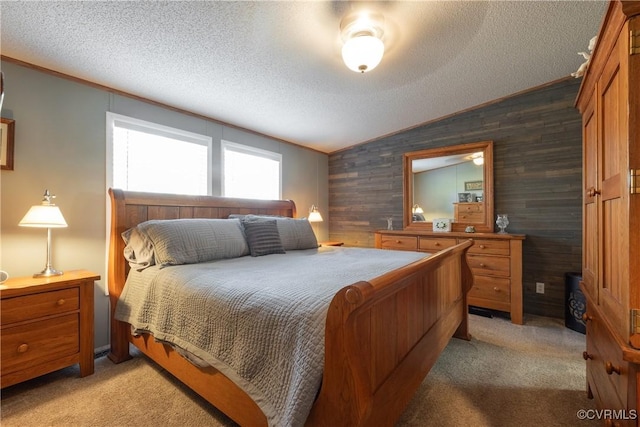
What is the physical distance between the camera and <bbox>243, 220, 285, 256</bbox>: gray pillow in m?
2.54

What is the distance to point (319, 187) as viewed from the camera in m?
4.86

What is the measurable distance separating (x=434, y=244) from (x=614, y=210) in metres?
2.48

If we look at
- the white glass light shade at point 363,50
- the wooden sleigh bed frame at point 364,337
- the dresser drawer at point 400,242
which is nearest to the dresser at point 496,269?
the dresser drawer at point 400,242

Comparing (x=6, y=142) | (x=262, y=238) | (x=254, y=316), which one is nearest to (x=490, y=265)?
(x=262, y=238)

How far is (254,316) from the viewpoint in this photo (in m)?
1.24

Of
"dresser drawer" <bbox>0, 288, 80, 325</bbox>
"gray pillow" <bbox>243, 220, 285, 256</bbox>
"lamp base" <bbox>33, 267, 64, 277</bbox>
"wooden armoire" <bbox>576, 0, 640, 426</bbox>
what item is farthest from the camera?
"gray pillow" <bbox>243, 220, 285, 256</bbox>

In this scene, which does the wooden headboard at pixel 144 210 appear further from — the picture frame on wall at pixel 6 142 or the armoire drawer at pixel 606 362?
the armoire drawer at pixel 606 362

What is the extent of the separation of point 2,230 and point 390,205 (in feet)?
13.2

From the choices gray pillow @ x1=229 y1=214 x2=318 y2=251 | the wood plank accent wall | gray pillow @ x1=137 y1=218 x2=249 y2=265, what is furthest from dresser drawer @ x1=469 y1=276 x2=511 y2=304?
gray pillow @ x1=137 y1=218 x2=249 y2=265

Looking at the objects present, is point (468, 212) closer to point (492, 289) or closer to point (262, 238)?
point (492, 289)

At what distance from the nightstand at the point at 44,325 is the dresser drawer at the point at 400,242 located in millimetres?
3133

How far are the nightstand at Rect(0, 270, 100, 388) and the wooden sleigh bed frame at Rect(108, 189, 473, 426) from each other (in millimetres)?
249

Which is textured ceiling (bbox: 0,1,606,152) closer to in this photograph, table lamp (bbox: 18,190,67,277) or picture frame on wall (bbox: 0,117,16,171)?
picture frame on wall (bbox: 0,117,16,171)

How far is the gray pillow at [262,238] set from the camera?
2543 millimetres
